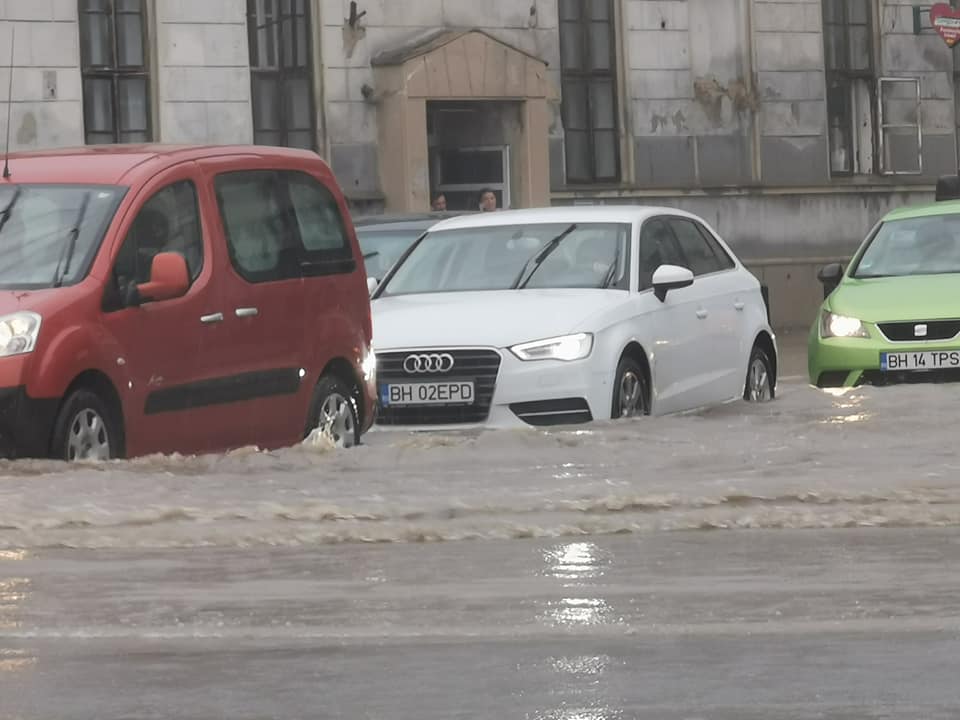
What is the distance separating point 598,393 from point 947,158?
23.9 metres

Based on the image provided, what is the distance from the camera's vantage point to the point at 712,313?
16109mm

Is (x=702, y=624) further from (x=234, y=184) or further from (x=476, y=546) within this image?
(x=234, y=184)

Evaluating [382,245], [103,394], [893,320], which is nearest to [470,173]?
[382,245]

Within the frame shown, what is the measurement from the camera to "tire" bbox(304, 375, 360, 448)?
1337cm

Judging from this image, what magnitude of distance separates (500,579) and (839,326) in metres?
9.27

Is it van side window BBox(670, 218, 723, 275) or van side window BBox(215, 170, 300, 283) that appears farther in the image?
van side window BBox(670, 218, 723, 275)

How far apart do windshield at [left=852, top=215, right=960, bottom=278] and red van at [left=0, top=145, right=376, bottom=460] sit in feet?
17.9

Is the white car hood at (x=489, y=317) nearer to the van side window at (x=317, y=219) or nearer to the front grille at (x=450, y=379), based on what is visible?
the front grille at (x=450, y=379)

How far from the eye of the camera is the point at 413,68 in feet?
101

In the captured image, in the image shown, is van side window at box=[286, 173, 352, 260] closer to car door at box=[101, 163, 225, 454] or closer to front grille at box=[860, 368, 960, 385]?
car door at box=[101, 163, 225, 454]

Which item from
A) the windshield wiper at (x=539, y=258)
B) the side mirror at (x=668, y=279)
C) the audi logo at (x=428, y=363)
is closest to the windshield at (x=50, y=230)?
the audi logo at (x=428, y=363)

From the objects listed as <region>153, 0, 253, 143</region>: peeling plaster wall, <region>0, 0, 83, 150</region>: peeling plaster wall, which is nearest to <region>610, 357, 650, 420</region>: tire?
<region>0, 0, 83, 150</region>: peeling plaster wall

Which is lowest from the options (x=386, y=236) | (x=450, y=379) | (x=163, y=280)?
(x=450, y=379)

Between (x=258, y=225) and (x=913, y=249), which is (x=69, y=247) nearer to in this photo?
(x=258, y=225)
